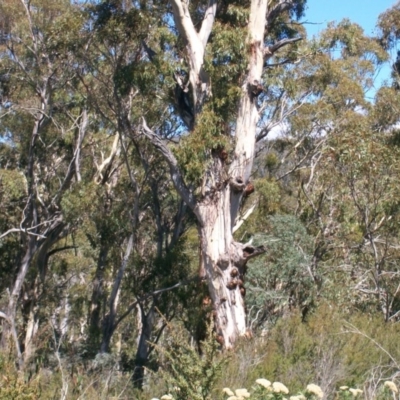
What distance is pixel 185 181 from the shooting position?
1212 cm

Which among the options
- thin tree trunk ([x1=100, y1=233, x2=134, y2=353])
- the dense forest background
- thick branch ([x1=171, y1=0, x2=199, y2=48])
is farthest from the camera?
thin tree trunk ([x1=100, y1=233, x2=134, y2=353])

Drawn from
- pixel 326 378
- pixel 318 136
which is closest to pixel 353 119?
pixel 318 136

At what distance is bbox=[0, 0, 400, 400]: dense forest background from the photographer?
1176cm

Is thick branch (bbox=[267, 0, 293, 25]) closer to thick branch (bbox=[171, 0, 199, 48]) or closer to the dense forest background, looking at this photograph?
the dense forest background

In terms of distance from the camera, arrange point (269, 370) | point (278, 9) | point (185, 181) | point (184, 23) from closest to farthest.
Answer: point (269, 370) → point (185, 181) → point (184, 23) → point (278, 9)

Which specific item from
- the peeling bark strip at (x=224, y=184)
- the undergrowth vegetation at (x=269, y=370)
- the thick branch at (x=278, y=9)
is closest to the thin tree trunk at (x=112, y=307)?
the peeling bark strip at (x=224, y=184)

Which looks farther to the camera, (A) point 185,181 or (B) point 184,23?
(B) point 184,23

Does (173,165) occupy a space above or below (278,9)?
below

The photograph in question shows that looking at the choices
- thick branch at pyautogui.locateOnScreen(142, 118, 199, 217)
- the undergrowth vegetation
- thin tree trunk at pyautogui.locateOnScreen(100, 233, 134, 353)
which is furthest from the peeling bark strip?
the undergrowth vegetation

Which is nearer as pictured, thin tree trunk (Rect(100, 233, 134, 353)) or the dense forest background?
the dense forest background

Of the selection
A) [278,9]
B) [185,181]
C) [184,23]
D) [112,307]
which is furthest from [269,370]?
[112,307]

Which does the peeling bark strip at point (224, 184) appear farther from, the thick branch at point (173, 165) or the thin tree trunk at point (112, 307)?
the thin tree trunk at point (112, 307)

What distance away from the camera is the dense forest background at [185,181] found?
38.6 ft

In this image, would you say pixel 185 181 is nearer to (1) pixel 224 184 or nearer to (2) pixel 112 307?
(1) pixel 224 184
